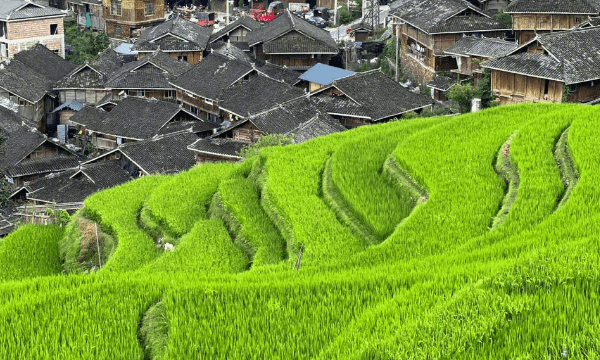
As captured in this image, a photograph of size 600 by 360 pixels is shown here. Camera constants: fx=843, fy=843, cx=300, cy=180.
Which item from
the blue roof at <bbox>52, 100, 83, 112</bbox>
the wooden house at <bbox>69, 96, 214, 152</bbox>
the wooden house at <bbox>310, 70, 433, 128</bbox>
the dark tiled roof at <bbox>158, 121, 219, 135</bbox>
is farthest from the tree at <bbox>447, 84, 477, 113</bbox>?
the blue roof at <bbox>52, 100, 83, 112</bbox>

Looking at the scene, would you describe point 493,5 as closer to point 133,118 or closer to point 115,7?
point 133,118

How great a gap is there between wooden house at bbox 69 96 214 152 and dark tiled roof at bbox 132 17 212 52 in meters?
11.0

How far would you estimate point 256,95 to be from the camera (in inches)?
1485

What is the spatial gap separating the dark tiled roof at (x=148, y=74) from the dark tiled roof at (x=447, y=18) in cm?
1257

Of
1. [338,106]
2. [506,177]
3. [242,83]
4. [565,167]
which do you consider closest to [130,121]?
[242,83]

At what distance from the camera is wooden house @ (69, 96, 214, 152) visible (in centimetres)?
3659

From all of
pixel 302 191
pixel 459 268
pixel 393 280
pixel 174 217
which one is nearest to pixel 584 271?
pixel 459 268

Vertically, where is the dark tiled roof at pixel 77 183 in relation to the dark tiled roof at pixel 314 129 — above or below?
below

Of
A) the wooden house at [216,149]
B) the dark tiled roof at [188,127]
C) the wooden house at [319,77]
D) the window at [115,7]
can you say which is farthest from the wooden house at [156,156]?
the window at [115,7]

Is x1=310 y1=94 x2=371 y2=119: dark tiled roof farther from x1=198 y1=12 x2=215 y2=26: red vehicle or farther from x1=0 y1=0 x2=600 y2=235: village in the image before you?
x1=198 y1=12 x2=215 y2=26: red vehicle

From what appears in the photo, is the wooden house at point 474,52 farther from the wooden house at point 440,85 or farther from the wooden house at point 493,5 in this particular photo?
the wooden house at point 493,5

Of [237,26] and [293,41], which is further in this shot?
[237,26]

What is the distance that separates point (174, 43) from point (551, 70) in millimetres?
26390

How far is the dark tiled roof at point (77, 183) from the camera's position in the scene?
30.0 meters
